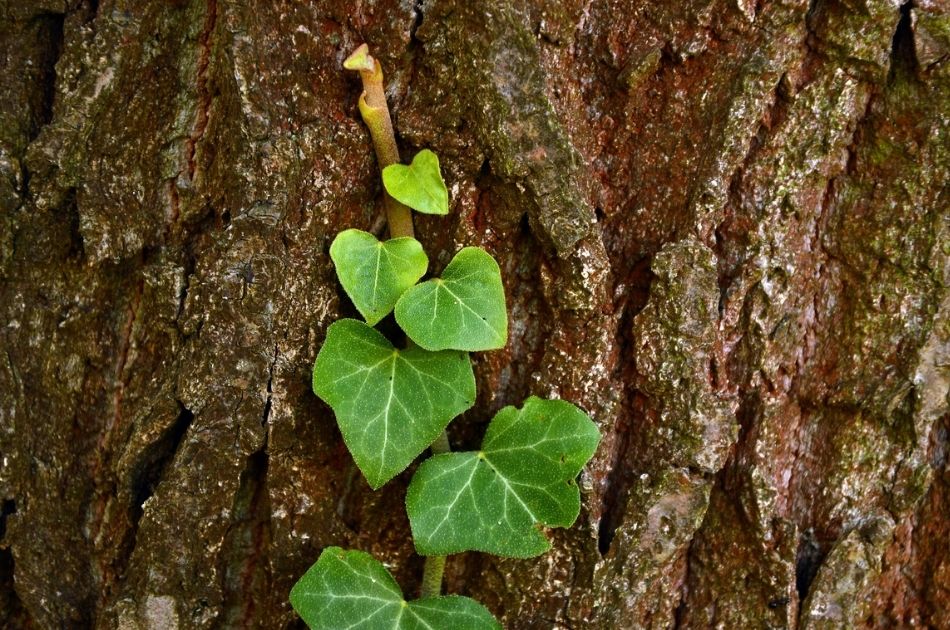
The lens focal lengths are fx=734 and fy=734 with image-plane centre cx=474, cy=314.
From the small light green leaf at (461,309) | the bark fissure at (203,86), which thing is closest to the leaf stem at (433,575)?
the small light green leaf at (461,309)

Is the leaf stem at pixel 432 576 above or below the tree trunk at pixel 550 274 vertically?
below

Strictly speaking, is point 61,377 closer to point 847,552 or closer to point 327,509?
point 327,509

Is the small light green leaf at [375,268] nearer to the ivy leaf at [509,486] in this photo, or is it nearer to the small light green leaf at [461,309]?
the small light green leaf at [461,309]

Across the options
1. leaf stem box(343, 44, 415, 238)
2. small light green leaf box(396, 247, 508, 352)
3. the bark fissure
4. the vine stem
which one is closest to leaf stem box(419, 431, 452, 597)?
the vine stem

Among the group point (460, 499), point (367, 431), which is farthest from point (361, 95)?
point (460, 499)

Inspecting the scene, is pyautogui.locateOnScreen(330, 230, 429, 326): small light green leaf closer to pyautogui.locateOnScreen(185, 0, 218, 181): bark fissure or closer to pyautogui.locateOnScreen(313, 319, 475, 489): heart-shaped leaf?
pyautogui.locateOnScreen(313, 319, 475, 489): heart-shaped leaf

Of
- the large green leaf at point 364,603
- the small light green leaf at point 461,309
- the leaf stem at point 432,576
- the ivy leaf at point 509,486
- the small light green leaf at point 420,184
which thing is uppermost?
the small light green leaf at point 420,184

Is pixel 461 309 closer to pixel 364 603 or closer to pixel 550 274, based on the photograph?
pixel 550 274
